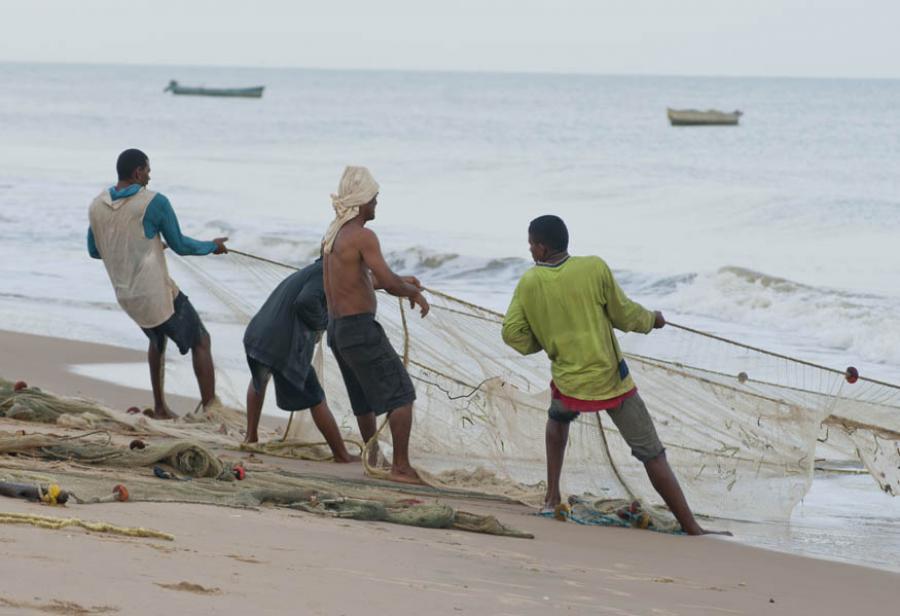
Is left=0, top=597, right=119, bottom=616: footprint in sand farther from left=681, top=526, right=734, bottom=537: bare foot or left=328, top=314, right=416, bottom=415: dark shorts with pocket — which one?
left=681, top=526, right=734, bottom=537: bare foot

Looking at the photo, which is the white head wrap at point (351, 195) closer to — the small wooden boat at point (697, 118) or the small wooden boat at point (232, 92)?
the small wooden boat at point (697, 118)

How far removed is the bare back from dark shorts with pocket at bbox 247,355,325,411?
77 centimetres

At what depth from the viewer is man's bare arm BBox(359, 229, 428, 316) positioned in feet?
17.3

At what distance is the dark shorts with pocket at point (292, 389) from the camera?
611 cm

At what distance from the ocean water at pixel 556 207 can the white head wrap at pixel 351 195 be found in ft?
7.62

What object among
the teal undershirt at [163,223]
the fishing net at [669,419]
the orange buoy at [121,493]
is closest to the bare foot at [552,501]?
the fishing net at [669,419]

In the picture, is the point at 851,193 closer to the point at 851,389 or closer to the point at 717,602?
the point at 851,389

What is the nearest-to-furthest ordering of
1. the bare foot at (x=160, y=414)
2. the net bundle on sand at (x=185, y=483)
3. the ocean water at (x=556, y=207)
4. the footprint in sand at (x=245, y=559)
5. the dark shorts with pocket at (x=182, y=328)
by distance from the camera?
the footprint in sand at (x=245, y=559) → the net bundle on sand at (x=185, y=483) → the dark shorts with pocket at (x=182, y=328) → the bare foot at (x=160, y=414) → the ocean water at (x=556, y=207)

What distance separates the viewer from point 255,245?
2048 centimetres

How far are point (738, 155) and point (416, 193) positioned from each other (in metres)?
13.5

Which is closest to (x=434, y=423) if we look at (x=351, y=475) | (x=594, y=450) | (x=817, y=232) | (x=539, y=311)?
(x=351, y=475)

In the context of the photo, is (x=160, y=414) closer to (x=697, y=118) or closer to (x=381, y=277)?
(x=381, y=277)

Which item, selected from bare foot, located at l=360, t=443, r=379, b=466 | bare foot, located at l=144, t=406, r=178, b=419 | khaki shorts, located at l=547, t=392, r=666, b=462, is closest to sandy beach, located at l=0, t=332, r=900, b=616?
khaki shorts, located at l=547, t=392, r=666, b=462

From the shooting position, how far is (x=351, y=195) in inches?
210
